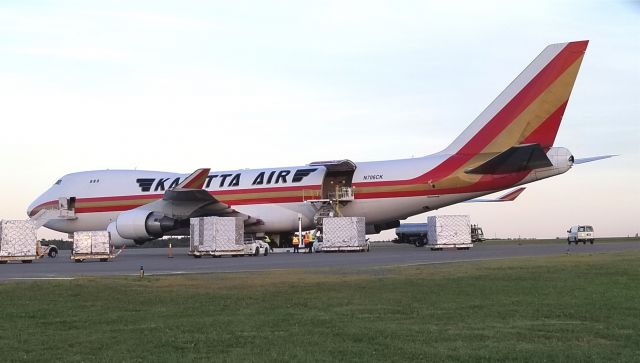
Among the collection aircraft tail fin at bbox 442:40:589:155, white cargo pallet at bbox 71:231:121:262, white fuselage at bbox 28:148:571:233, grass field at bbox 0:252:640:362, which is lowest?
grass field at bbox 0:252:640:362

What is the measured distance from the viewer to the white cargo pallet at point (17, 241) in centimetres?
3659

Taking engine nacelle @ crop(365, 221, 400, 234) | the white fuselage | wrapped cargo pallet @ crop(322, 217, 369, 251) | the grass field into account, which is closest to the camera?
the grass field

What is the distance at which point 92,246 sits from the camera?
122 ft

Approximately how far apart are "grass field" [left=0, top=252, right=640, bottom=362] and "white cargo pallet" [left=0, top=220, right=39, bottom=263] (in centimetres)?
1843

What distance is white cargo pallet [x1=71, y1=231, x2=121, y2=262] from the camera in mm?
36844

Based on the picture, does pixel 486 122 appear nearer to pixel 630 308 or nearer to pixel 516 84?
pixel 516 84

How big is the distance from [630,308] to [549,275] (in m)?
6.82

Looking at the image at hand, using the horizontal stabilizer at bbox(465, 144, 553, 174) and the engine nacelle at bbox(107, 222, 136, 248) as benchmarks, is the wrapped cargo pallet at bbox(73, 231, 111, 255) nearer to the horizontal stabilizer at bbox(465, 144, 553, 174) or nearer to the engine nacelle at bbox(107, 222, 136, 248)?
the engine nacelle at bbox(107, 222, 136, 248)

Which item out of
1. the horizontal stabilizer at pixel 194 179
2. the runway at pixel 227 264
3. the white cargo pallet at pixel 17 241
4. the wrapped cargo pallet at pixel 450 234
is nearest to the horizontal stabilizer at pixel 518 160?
the wrapped cargo pallet at pixel 450 234

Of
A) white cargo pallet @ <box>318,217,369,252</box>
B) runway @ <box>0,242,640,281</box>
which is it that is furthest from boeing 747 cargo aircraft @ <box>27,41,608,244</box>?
runway @ <box>0,242,640,281</box>

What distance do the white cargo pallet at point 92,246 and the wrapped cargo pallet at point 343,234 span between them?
40.4ft

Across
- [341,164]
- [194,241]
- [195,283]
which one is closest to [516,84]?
[341,164]

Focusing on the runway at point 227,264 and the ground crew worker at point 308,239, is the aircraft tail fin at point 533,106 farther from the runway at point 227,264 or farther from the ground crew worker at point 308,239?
the ground crew worker at point 308,239

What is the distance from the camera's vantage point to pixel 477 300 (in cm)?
1362
